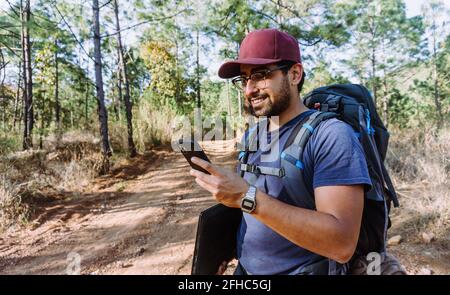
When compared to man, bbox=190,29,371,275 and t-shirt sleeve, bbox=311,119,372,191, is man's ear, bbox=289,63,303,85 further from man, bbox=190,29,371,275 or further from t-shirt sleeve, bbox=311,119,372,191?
t-shirt sleeve, bbox=311,119,372,191

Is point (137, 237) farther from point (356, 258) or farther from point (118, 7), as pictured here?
point (118, 7)

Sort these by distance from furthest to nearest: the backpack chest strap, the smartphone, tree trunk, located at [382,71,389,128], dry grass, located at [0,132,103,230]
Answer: tree trunk, located at [382,71,389,128] < dry grass, located at [0,132,103,230] < the backpack chest strap < the smartphone

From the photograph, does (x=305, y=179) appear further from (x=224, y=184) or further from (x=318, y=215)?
(x=224, y=184)

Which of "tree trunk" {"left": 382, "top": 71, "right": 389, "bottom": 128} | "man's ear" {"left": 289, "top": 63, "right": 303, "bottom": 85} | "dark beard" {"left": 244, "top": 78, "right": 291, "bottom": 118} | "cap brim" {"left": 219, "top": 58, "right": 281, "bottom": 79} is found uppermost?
"tree trunk" {"left": 382, "top": 71, "right": 389, "bottom": 128}

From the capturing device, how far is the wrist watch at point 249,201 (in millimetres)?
965

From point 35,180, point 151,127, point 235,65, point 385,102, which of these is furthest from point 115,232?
point 385,102

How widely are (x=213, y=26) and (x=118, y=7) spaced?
3.64m

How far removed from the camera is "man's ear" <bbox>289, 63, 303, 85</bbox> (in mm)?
1322

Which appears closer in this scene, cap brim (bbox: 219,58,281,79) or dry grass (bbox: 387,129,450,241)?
cap brim (bbox: 219,58,281,79)

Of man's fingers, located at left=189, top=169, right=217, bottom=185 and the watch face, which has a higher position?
man's fingers, located at left=189, top=169, right=217, bottom=185

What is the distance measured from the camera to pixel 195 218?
4.14m

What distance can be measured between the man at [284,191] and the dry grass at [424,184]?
2.87 metres

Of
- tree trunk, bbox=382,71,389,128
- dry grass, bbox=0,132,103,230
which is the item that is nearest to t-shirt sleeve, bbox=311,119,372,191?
dry grass, bbox=0,132,103,230

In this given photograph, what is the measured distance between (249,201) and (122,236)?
309 centimetres
